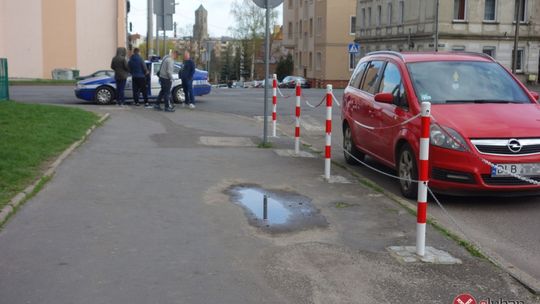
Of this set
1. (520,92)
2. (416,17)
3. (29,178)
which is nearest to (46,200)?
(29,178)

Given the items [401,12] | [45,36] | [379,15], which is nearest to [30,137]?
[45,36]

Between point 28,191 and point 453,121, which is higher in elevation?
point 453,121

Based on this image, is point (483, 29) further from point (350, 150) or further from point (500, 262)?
point (500, 262)

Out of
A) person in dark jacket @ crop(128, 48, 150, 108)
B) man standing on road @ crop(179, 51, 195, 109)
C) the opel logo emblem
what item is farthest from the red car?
person in dark jacket @ crop(128, 48, 150, 108)

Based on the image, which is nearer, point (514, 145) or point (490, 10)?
point (514, 145)

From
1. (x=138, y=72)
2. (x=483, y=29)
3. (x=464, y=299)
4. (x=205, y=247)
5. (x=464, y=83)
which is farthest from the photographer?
(x=483, y=29)

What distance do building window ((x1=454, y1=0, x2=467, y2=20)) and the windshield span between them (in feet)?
151

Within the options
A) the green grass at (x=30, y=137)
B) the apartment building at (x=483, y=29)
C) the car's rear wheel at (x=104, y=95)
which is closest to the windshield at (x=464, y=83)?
the green grass at (x=30, y=137)

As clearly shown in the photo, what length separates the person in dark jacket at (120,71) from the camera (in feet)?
64.1

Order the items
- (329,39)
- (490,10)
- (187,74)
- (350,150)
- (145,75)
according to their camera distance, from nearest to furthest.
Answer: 1. (350,150)
2. (187,74)
3. (145,75)
4. (490,10)
5. (329,39)

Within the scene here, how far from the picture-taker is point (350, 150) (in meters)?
11.0

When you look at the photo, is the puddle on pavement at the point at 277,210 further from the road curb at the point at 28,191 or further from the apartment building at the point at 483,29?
the apartment building at the point at 483,29

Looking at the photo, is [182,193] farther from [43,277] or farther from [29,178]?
[43,277]

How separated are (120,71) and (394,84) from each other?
12413mm
